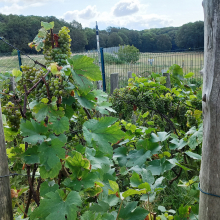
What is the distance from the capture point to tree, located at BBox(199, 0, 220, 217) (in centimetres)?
94

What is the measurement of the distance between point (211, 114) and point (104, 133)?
0.51 metres

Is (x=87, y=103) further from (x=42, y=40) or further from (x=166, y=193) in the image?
(x=166, y=193)

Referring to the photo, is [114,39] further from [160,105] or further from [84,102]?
[84,102]

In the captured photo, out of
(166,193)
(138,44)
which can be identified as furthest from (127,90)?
(138,44)

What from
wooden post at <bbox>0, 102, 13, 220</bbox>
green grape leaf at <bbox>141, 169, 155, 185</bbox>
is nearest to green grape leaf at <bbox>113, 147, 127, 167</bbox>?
green grape leaf at <bbox>141, 169, 155, 185</bbox>

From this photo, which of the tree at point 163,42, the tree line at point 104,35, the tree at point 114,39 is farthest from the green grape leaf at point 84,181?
the tree at point 163,42

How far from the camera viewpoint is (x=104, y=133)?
3.07 ft

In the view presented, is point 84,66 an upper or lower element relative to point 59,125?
upper

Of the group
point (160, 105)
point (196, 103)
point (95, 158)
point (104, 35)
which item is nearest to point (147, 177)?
point (95, 158)

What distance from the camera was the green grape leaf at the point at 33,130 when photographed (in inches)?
33.3

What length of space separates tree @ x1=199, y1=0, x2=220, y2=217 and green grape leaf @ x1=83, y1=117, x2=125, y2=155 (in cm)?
43

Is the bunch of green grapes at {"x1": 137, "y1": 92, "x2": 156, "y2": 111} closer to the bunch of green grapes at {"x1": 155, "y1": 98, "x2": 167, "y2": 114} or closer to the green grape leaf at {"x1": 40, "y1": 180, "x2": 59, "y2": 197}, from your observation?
the bunch of green grapes at {"x1": 155, "y1": 98, "x2": 167, "y2": 114}

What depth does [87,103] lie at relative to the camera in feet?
3.38

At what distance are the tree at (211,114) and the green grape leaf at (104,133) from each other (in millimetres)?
435
